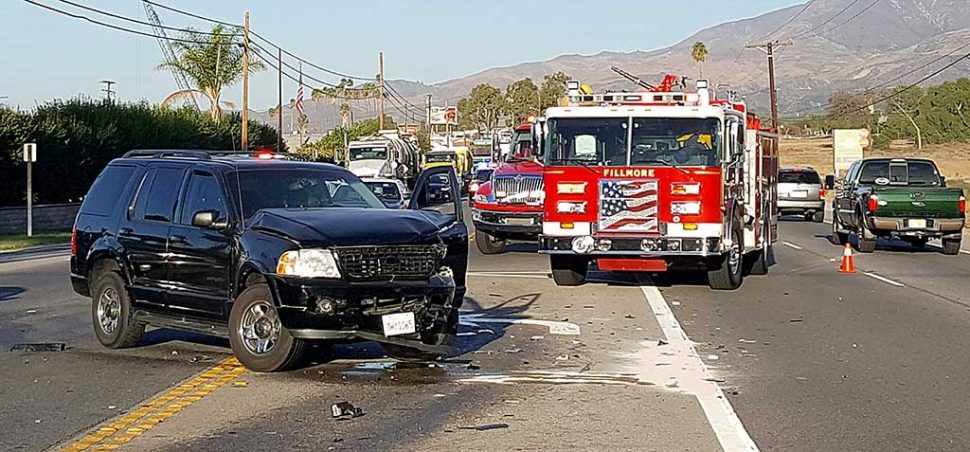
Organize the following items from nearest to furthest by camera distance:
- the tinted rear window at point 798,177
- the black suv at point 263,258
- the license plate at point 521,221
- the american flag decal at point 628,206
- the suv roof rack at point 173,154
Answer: the black suv at point 263,258 → the suv roof rack at point 173,154 → the american flag decal at point 628,206 → the license plate at point 521,221 → the tinted rear window at point 798,177

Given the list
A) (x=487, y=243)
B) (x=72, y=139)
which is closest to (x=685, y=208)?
(x=487, y=243)

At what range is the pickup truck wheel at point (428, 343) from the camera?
10.6m

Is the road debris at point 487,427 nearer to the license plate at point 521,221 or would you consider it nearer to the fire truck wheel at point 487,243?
the license plate at point 521,221

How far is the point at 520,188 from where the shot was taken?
23.2 m

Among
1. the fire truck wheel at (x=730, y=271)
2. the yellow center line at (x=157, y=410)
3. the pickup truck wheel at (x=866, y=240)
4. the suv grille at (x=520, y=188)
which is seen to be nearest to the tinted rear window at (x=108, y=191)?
the yellow center line at (x=157, y=410)

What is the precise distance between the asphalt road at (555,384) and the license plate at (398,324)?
420 millimetres

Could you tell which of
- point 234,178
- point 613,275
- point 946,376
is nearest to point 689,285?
point 613,275

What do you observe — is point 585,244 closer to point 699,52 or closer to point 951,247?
point 951,247

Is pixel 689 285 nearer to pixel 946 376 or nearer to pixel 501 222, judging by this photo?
pixel 501 222

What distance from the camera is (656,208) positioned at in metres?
16.3

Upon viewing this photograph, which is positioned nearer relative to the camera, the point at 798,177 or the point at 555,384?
the point at 555,384

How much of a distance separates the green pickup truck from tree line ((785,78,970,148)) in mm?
91584

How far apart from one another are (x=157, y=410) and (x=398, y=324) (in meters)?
2.07

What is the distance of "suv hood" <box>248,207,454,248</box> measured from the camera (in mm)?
9953
